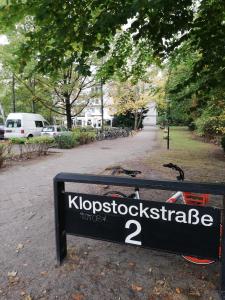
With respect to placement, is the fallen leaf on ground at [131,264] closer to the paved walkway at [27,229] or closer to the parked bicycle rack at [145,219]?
the parked bicycle rack at [145,219]

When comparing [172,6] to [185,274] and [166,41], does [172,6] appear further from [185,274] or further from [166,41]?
[185,274]

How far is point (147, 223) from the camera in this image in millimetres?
2982

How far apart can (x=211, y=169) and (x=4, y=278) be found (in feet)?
26.8

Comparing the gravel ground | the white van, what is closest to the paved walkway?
the gravel ground

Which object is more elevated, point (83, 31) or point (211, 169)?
point (83, 31)

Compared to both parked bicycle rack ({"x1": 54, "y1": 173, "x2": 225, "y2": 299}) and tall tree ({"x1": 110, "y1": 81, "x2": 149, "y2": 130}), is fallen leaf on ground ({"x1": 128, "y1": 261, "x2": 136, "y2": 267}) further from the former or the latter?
tall tree ({"x1": 110, "y1": 81, "x2": 149, "y2": 130})


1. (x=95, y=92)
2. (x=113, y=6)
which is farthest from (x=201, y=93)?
(x=95, y=92)

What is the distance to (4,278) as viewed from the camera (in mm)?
3264

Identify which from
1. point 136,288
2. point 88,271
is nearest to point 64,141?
point 88,271

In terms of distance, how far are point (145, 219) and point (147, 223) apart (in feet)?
0.15

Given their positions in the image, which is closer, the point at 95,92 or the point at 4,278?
the point at 4,278

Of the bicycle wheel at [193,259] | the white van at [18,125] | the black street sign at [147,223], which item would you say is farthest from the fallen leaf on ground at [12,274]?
the white van at [18,125]

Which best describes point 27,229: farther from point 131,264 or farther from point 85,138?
point 85,138

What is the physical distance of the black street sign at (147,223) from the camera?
9.16ft
